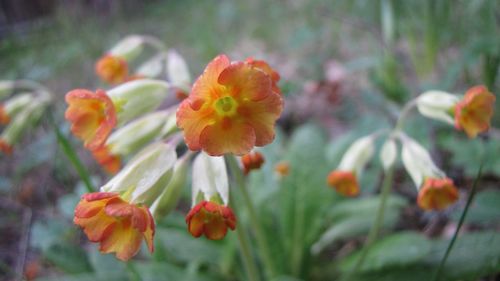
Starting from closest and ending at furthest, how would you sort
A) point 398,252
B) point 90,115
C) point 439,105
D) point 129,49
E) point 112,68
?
point 90,115
point 439,105
point 398,252
point 112,68
point 129,49

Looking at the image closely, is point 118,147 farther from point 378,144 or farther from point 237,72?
point 378,144

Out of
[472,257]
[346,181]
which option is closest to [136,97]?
[346,181]

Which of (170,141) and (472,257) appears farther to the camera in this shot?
(472,257)

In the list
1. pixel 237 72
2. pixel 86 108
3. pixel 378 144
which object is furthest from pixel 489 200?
pixel 86 108

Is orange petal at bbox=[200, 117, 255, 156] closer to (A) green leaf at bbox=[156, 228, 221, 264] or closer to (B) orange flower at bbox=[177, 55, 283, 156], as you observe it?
(B) orange flower at bbox=[177, 55, 283, 156]

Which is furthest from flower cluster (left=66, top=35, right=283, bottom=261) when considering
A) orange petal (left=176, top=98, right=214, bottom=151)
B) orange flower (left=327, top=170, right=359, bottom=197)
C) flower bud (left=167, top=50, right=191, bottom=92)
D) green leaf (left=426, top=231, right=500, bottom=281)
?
green leaf (left=426, top=231, right=500, bottom=281)

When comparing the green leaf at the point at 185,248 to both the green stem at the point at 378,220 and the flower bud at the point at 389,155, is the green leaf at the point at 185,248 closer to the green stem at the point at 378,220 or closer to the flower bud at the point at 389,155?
the green stem at the point at 378,220

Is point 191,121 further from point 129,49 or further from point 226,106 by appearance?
point 129,49
